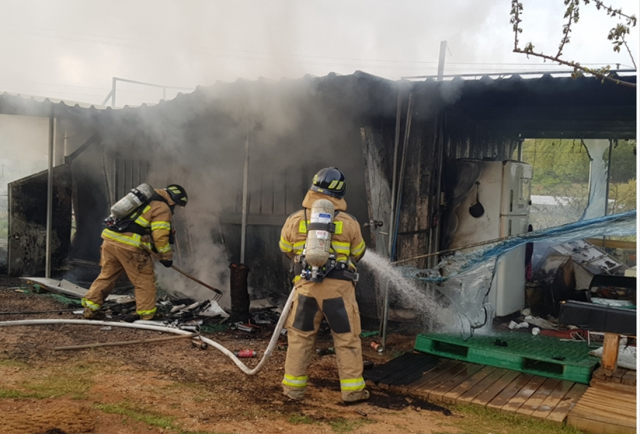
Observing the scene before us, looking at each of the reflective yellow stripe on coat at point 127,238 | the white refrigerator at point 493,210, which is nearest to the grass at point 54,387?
the reflective yellow stripe on coat at point 127,238

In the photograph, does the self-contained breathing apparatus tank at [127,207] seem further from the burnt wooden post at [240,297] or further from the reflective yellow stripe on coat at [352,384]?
the reflective yellow stripe on coat at [352,384]

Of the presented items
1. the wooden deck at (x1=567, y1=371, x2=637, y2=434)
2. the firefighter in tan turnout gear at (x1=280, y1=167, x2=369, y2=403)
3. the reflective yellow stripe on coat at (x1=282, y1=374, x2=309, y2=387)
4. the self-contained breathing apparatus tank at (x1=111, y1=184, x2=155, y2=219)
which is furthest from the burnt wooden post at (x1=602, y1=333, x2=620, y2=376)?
the self-contained breathing apparatus tank at (x1=111, y1=184, x2=155, y2=219)

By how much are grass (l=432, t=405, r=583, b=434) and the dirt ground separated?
0.12m

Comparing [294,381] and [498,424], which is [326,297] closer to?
[294,381]

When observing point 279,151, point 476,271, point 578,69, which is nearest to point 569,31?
point 578,69

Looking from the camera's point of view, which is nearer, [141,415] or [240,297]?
[141,415]

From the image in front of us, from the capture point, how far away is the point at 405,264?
658 cm

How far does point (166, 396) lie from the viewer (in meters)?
4.17

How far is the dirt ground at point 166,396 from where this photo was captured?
357 cm

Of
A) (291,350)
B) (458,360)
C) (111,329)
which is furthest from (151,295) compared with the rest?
(458,360)

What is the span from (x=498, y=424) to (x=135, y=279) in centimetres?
470

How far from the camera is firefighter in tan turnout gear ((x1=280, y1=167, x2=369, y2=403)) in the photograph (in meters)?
4.26

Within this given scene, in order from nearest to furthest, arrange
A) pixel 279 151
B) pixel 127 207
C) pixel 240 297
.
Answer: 1. pixel 127 207
2. pixel 240 297
3. pixel 279 151

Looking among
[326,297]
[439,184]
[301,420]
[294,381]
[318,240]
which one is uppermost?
[439,184]
